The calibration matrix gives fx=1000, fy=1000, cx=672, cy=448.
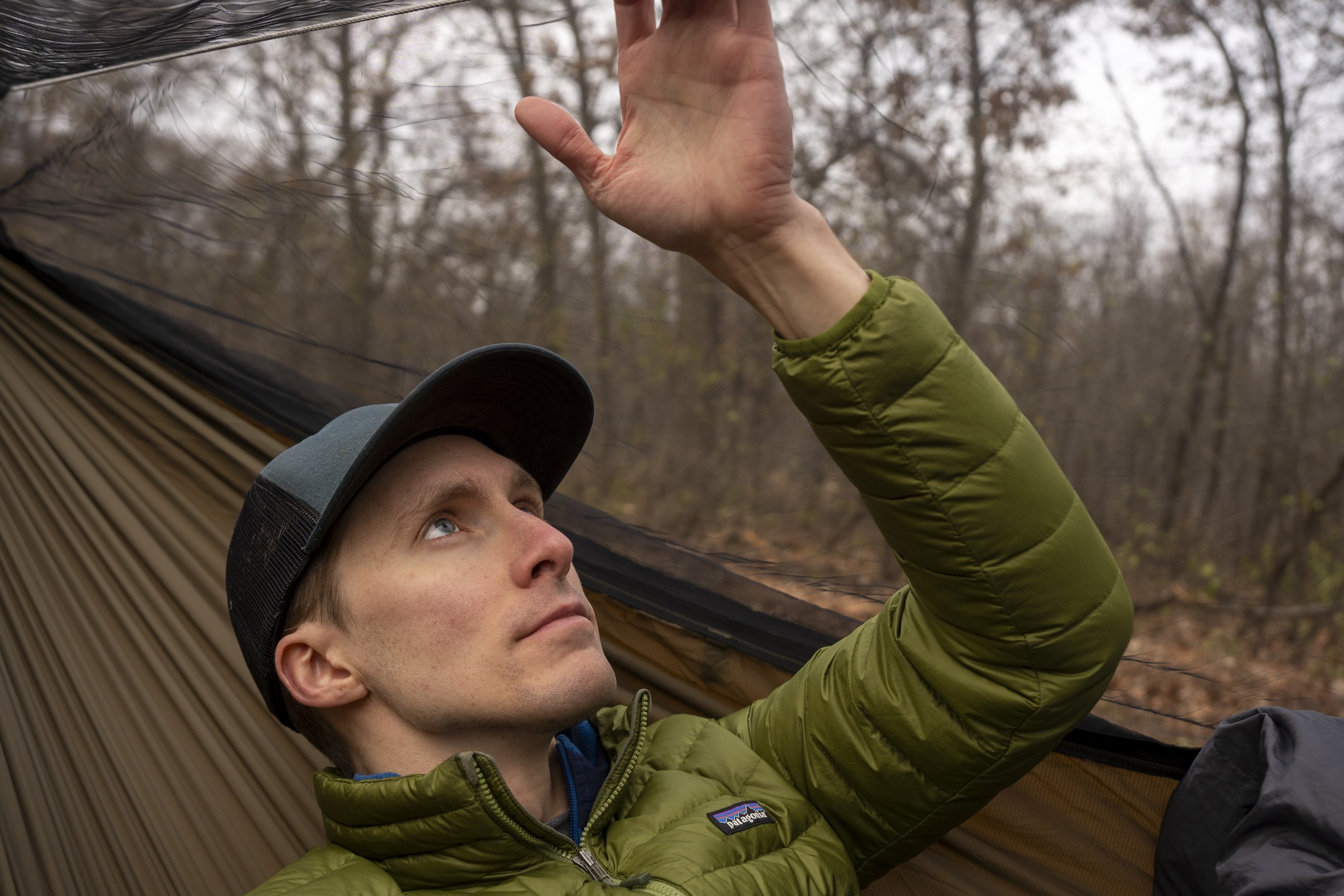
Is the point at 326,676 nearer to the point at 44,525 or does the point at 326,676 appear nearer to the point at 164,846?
Answer: the point at 164,846

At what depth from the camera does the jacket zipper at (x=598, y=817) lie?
3.51 feet

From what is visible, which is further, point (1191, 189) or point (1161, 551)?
point (1191, 189)

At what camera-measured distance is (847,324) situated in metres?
0.95

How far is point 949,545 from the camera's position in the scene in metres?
1.01


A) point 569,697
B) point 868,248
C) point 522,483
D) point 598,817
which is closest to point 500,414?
point 522,483

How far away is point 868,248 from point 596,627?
178 centimetres

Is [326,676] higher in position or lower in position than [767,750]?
higher

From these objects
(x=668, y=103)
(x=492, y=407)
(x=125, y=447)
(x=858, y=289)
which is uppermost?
(x=668, y=103)

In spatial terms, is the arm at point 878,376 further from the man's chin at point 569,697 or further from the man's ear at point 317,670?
the man's ear at point 317,670

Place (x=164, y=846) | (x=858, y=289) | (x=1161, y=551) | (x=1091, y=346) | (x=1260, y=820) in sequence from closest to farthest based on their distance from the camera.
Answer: (x=858, y=289) < (x=1260, y=820) < (x=164, y=846) < (x=1091, y=346) < (x=1161, y=551)

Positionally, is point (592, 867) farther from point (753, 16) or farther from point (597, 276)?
point (597, 276)

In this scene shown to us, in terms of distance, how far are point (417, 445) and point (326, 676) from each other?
0.31 m

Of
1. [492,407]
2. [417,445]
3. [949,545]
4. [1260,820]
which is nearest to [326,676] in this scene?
[417,445]

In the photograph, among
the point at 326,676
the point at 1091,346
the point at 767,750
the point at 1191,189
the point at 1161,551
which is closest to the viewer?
the point at 326,676
